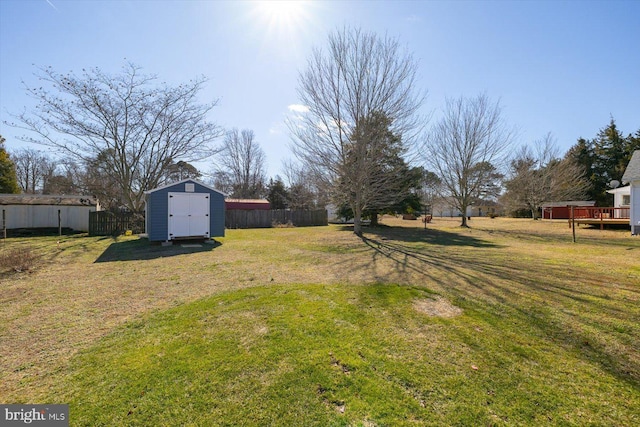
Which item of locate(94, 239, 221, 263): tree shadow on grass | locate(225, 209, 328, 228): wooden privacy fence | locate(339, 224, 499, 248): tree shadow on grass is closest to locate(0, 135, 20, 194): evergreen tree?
locate(225, 209, 328, 228): wooden privacy fence

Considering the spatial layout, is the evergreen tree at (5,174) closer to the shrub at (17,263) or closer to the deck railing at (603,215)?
the shrub at (17,263)

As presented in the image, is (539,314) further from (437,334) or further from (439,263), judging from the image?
(439,263)

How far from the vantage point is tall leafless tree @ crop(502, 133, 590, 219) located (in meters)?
29.6

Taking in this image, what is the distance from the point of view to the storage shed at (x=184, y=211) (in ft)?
37.2

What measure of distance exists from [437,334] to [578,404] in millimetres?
1309

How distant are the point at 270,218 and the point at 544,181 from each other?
28.7 metres

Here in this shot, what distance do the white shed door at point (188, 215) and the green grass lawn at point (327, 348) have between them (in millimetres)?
5613

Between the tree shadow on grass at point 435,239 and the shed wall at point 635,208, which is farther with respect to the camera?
the shed wall at point 635,208

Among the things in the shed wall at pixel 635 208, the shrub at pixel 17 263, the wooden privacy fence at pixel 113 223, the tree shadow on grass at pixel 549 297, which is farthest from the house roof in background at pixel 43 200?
the shed wall at pixel 635 208

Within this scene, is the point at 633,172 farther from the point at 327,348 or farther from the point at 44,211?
the point at 44,211

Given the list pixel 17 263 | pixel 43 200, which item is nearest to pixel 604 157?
pixel 17 263

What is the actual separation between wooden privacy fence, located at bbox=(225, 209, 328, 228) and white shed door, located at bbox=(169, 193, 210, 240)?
33.2ft

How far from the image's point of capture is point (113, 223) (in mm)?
15891

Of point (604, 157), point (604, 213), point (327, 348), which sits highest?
point (604, 157)
